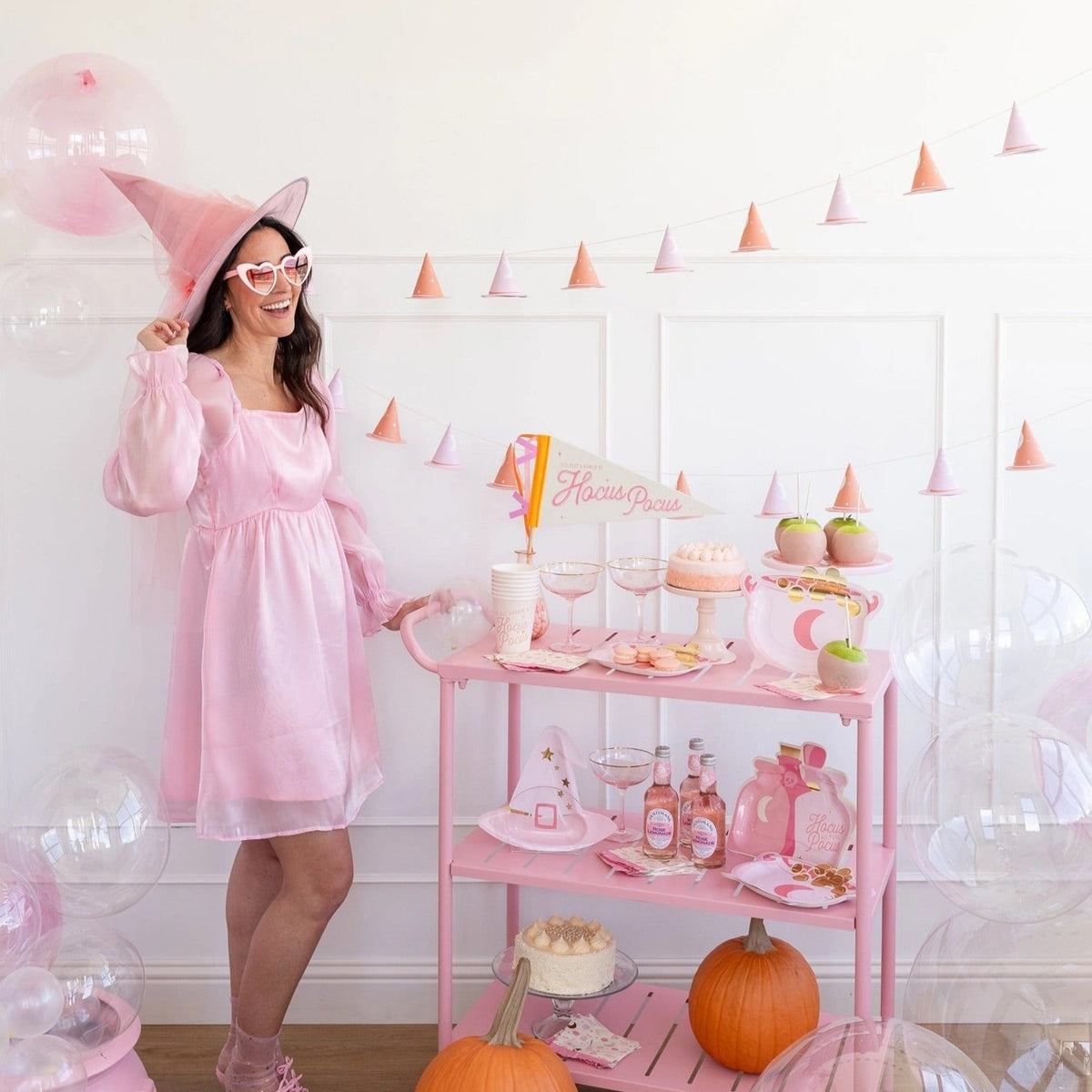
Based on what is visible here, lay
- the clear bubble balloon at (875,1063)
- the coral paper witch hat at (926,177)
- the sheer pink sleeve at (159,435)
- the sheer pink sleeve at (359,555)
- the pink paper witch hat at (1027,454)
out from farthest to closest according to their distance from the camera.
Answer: the sheer pink sleeve at (359,555) → the pink paper witch hat at (1027,454) → the coral paper witch hat at (926,177) → the sheer pink sleeve at (159,435) → the clear bubble balloon at (875,1063)

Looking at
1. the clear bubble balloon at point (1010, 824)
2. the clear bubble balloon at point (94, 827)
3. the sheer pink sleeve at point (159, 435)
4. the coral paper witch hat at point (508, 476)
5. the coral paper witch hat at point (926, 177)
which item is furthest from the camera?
the coral paper witch hat at point (508, 476)

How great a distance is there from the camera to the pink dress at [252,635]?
7.63 feet

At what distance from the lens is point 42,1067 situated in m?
1.93

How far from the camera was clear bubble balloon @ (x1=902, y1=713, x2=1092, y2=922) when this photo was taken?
184 cm

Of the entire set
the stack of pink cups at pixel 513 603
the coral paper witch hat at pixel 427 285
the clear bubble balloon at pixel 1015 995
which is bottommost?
the clear bubble balloon at pixel 1015 995

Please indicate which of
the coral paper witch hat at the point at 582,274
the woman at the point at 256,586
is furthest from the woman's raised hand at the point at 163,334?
the coral paper witch hat at the point at 582,274

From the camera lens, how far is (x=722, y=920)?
2.96 metres

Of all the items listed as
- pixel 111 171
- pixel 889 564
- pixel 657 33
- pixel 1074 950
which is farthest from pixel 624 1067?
pixel 657 33

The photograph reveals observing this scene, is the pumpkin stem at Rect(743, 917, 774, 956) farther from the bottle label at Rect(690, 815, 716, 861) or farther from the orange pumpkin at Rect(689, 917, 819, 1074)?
the bottle label at Rect(690, 815, 716, 861)

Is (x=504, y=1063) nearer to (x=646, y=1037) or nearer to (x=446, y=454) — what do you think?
(x=646, y=1037)

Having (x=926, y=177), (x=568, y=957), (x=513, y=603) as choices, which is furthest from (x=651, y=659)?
(x=926, y=177)

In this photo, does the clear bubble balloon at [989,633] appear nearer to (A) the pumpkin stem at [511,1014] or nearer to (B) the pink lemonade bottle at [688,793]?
(B) the pink lemonade bottle at [688,793]

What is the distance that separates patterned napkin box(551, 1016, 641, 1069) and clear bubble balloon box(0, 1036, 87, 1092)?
923 millimetres

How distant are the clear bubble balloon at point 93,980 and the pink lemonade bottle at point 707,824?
1093 mm
